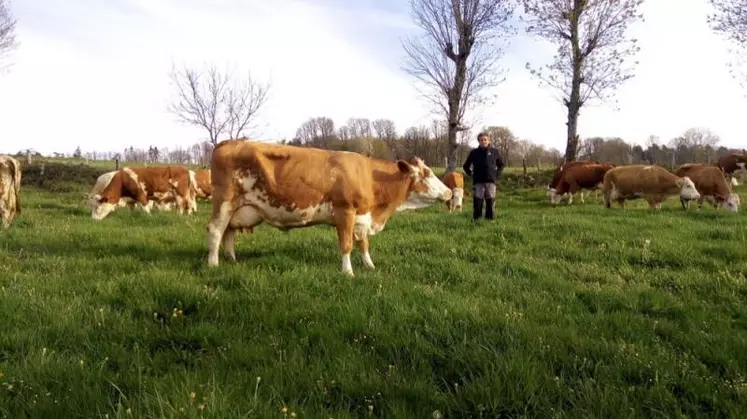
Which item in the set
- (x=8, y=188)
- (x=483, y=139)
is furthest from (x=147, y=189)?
(x=483, y=139)

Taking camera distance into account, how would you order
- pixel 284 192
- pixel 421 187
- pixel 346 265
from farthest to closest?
pixel 421 187
pixel 284 192
pixel 346 265

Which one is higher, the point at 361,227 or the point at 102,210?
the point at 361,227

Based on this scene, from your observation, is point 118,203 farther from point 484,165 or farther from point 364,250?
point 364,250

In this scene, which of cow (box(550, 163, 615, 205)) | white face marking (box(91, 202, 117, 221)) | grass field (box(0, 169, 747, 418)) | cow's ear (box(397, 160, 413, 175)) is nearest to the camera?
grass field (box(0, 169, 747, 418))

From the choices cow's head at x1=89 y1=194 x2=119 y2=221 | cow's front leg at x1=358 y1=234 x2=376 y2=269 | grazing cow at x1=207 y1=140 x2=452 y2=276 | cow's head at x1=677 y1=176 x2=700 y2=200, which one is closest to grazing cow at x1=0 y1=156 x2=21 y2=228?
cow's head at x1=89 y1=194 x2=119 y2=221

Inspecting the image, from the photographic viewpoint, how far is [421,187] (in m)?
8.27

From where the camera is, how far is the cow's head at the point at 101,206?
598 inches

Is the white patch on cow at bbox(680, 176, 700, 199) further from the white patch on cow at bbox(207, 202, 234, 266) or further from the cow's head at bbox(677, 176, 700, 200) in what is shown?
the white patch on cow at bbox(207, 202, 234, 266)

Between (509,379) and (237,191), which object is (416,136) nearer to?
(237,191)

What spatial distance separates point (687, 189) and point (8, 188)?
18.7 m

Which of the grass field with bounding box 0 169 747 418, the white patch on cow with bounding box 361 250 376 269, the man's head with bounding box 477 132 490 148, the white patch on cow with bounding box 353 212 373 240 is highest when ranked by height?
the man's head with bounding box 477 132 490 148

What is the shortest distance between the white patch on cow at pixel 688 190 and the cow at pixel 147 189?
15828mm

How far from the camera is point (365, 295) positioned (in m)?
5.37

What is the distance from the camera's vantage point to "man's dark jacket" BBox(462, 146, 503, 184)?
39.9 feet
